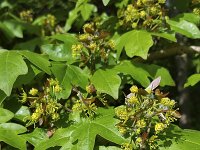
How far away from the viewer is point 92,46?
2.42 metres

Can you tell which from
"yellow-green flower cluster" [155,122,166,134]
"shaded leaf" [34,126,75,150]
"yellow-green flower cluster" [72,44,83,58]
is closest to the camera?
"yellow-green flower cluster" [155,122,166,134]

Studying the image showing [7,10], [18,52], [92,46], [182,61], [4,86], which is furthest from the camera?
A: [182,61]

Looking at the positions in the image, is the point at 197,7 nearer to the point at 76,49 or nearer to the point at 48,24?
the point at 76,49

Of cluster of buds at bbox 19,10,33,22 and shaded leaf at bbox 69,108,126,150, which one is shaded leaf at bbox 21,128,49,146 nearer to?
shaded leaf at bbox 69,108,126,150

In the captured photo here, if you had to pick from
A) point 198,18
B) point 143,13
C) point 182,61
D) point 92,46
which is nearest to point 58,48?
point 92,46

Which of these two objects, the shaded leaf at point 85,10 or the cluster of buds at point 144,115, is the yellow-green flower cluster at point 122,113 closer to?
the cluster of buds at point 144,115

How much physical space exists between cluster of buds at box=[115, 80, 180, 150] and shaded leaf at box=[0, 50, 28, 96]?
0.52 meters

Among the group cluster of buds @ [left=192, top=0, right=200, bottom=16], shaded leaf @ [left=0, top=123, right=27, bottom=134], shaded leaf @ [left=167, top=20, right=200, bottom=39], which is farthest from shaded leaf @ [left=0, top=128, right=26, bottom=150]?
cluster of buds @ [left=192, top=0, right=200, bottom=16]

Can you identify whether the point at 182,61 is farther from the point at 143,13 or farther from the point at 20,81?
the point at 20,81

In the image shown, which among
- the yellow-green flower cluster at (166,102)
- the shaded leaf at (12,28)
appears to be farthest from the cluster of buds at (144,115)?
the shaded leaf at (12,28)

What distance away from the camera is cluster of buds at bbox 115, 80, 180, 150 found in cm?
193

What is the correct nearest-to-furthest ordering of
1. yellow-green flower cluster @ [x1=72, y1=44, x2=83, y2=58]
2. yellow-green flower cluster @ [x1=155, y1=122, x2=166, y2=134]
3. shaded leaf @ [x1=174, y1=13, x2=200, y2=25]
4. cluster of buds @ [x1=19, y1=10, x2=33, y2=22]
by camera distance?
yellow-green flower cluster @ [x1=155, y1=122, x2=166, y2=134]
yellow-green flower cluster @ [x1=72, y1=44, x2=83, y2=58]
shaded leaf @ [x1=174, y1=13, x2=200, y2=25]
cluster of buds @ [x1=19, y1=10, x2=33, y2=22]

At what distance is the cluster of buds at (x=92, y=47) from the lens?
245 cm

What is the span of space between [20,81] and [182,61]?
2.44 meters
